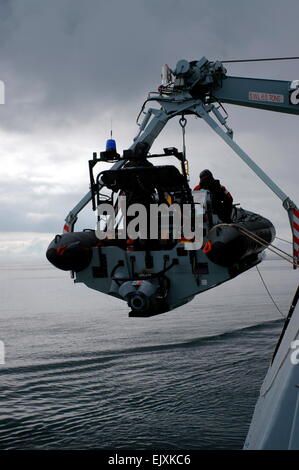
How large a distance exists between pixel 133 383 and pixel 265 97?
6395mm

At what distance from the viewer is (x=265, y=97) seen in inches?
368

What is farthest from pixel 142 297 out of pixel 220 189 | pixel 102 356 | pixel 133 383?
pixel 220 189

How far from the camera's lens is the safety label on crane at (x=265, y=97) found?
9.27 m

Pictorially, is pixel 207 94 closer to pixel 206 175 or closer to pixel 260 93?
pixel 260 93

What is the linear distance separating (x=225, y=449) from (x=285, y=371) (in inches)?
67.6

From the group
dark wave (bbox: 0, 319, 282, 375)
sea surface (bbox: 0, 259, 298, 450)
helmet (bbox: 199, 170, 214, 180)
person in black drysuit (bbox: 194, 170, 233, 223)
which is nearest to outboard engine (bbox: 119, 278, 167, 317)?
sea surface (bbox: 0, 259, 298, 450)

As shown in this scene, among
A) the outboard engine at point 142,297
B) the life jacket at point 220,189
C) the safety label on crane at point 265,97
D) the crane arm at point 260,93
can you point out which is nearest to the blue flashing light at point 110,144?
the life jacket at point 220,189

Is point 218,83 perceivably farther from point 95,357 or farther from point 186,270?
point 95,357

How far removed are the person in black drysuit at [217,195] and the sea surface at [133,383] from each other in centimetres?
226

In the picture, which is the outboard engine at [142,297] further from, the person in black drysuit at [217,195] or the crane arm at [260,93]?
the crane arm at [260,93]

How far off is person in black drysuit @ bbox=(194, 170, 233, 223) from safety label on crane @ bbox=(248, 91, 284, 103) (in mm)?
2614
